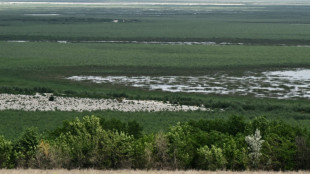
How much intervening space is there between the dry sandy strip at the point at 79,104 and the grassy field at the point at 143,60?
1738 mm

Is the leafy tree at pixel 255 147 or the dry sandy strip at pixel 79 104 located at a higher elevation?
the leafy tree at pixel 255 147

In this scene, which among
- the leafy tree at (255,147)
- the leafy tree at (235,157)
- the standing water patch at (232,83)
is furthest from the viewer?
the standing water patch at (232,83)

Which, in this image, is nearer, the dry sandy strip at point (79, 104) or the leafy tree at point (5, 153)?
the leafy tree at point (5, 153)

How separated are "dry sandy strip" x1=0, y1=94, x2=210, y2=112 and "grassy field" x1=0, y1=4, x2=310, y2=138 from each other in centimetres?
174

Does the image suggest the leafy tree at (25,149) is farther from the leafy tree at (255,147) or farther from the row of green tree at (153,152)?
the leafy tree at (255,147)

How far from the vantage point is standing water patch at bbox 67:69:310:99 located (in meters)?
49.9

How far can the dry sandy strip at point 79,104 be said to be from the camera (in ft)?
140

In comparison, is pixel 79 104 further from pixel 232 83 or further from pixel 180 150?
pixel 180 150

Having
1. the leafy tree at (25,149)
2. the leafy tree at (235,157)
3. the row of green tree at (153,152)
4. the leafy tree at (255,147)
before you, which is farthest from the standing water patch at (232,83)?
the leafy tree at (25,149)

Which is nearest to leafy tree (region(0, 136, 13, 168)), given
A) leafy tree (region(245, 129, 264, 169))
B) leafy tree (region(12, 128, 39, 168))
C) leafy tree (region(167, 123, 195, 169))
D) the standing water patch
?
leafy tree (region(12, 128, 39, 168))

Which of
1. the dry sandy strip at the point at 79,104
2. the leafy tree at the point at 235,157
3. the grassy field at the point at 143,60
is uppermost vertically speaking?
the leafy tree at the point at 235,157

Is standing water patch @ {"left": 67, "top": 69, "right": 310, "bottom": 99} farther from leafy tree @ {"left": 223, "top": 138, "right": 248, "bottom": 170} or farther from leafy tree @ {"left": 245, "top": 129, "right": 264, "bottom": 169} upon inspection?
leafy tree @ {"left": 223, "top": 138, "right": 248, "bottom": 170}

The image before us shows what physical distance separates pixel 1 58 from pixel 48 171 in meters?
51.3

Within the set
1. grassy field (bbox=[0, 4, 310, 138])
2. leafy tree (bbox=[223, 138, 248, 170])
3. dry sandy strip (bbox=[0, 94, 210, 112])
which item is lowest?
grassy field (bbox=[0, 4, 310, 138])
